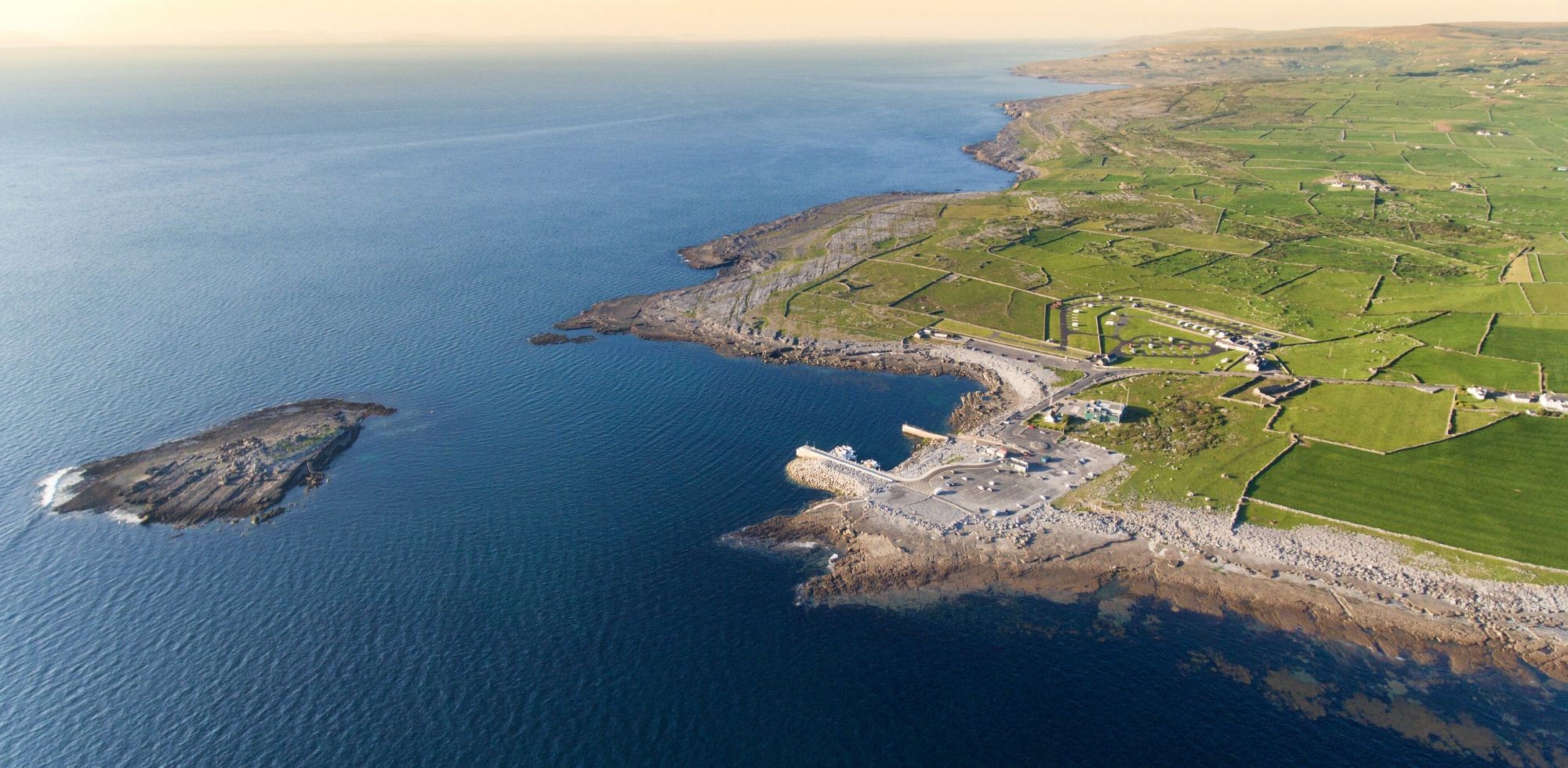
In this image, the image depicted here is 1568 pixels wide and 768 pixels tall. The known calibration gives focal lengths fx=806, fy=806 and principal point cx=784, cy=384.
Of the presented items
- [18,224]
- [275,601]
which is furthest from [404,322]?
[18,224]

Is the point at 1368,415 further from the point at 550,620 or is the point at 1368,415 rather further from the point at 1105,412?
the point at 550,620

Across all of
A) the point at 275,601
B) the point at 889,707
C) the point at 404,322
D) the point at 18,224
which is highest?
the point at 18,224

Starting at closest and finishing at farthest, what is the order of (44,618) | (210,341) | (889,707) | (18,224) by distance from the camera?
(889,707) < (44,618) < (210,341) < (18,224)

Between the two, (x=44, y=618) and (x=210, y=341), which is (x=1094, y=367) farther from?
(x=210, y=341)

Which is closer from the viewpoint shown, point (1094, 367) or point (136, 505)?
point (136, 505)

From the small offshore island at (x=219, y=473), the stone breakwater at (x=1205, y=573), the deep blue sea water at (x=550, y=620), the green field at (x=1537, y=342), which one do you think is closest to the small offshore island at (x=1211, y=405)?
the stone breakwater at (x=1205, y=573)

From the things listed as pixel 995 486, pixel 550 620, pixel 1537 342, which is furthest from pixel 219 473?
pixel 1537 342
